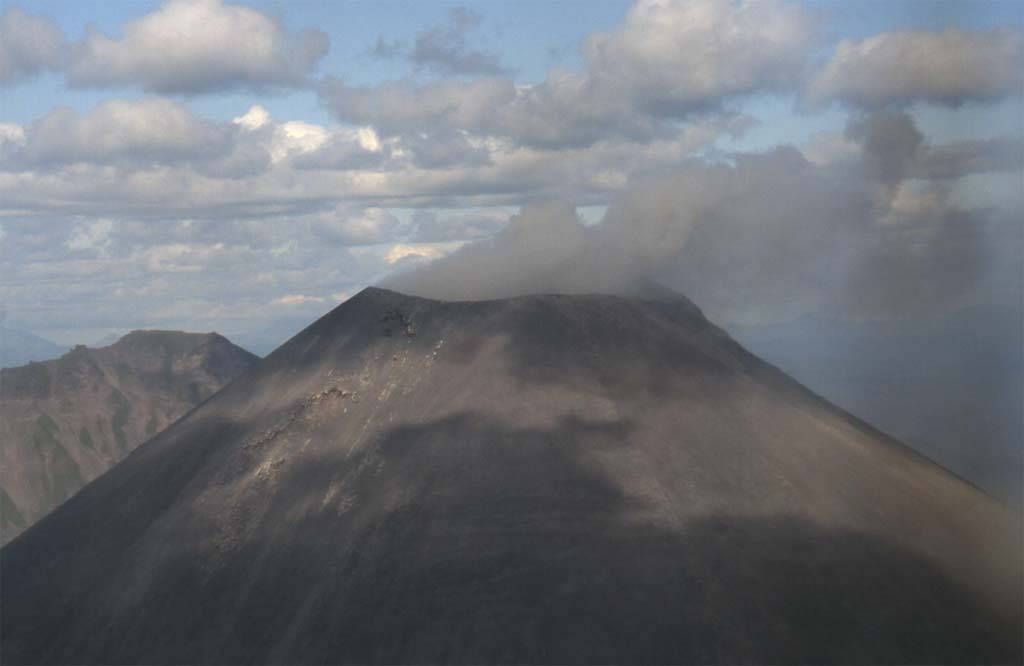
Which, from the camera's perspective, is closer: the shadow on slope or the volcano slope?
the shadow on slope

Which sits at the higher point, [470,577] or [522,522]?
[522,522]

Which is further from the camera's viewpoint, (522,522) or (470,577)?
(522,522)

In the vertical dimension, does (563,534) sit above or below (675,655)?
above

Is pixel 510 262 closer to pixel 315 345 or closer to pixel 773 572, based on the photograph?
pixel 315 345

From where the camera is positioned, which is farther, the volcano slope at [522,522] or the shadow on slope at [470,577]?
the volcano slope at [522,522]

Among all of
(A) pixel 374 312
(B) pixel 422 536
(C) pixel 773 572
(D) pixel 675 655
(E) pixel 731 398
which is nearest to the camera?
(D) pixel 675 655

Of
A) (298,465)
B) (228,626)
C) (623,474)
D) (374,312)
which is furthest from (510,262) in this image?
(228,626)

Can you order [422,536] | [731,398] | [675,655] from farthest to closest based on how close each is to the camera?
[731,398] < [422,536] < [675,655]

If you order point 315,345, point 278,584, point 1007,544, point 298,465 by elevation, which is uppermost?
point 315,345
